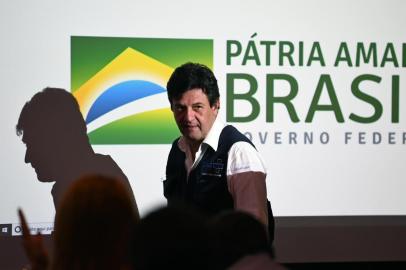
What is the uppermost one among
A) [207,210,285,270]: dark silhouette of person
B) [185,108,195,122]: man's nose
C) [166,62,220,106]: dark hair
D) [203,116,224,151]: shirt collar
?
[166,62,220,106]: dark hair

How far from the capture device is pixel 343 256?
156 inches

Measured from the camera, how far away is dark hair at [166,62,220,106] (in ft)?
8.73

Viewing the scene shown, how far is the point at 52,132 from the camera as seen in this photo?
11.8 ft

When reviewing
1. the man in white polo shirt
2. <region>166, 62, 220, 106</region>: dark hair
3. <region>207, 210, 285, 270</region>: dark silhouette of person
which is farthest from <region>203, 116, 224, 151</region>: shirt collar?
<region>207, 210, 285, 270</region>: dark silhouette of person

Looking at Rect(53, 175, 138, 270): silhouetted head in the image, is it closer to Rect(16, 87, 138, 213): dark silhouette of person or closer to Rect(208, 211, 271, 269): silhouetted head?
Rect(208, 211, 271, 269): silhouetted head

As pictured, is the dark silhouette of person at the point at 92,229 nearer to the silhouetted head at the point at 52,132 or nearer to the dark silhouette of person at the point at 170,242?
the dark silhouette of person at the point at 170,242

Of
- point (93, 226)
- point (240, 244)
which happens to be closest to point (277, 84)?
point (240, 244)

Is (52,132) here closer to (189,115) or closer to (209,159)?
(189,115)

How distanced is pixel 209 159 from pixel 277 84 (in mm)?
1319

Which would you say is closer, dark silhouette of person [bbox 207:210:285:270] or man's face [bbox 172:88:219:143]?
dark silhouette of person [bbox 207:210:285:270]

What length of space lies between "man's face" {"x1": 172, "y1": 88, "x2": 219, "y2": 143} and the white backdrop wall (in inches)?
38.4

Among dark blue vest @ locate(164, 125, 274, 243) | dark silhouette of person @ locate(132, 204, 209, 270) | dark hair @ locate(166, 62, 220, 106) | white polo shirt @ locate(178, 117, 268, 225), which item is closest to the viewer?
dark silhouette of person @ locate(132, 204, 209, 270)

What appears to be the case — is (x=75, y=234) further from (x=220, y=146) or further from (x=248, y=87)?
(x=248, y=87)

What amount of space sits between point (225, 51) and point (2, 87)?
1177mm
